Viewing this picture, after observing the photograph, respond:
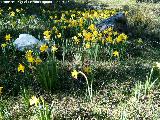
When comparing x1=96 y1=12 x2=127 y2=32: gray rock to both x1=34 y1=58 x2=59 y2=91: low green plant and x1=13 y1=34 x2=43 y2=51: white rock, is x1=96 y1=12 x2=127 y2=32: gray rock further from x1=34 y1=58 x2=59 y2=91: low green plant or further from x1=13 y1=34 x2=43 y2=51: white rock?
x1=34 y1=58 x2=59 y2=91: low green plant

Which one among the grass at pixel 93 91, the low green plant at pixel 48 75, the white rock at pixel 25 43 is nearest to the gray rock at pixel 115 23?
the grass at pixel 93 91

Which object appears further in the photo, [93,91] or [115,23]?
[115,23]

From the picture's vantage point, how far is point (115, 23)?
30.1ft

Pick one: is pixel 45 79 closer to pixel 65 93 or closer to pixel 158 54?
pixel 65 93

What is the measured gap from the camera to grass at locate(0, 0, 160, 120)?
4.46m

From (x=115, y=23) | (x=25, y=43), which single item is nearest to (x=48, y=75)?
(x=25, y=43)

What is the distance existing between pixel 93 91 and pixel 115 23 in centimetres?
431

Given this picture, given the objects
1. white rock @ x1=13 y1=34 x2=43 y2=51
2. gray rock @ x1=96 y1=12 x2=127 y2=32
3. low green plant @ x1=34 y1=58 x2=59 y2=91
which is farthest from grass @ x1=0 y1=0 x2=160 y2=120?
gray rock @ x1=96 y1=12 x2=127 y2=32

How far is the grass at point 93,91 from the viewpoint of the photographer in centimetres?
446

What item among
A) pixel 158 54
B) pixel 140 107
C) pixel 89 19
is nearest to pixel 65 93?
pixel 140 107

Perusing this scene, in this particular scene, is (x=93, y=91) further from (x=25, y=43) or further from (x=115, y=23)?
(x=115, y=23)

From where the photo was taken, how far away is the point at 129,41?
8625mm

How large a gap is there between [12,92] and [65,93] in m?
0.83

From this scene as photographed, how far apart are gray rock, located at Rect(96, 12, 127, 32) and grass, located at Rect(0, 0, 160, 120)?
168 centimetres
